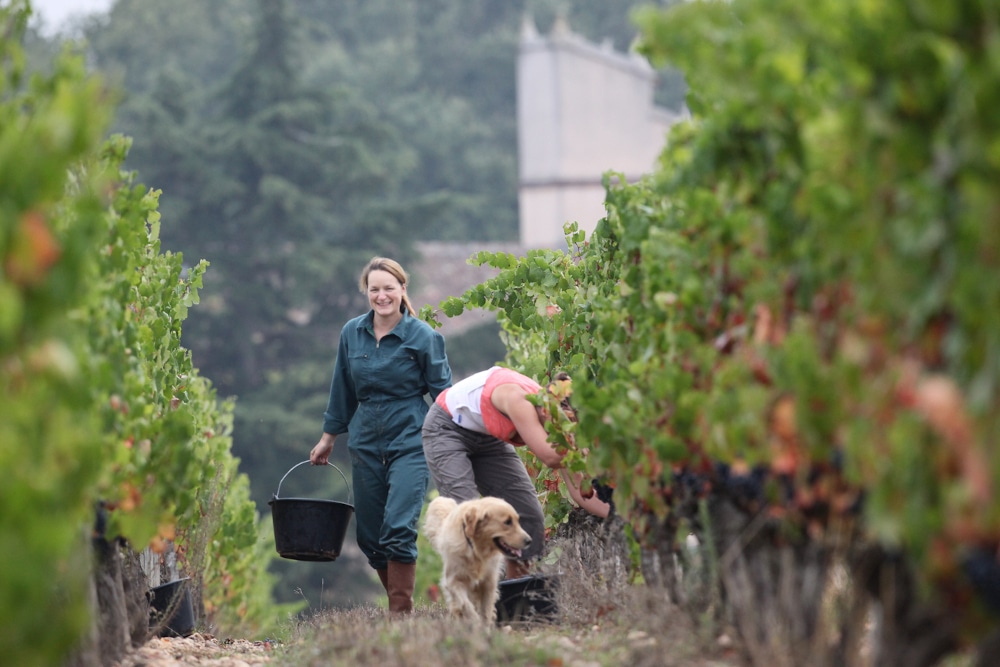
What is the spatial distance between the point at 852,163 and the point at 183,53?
50.4 metres

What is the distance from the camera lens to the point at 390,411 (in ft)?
25.7

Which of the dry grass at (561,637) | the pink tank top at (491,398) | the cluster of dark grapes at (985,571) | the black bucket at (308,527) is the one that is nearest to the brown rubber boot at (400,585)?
the black bucket at (308,527)

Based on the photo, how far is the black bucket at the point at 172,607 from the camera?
21.1 ft

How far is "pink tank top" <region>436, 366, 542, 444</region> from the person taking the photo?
277 inches

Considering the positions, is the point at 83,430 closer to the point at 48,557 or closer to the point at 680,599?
the point at 48,557

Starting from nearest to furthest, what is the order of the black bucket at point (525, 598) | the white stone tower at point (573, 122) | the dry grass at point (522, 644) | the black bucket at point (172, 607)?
the dry grass at point (522, 644)
the black bucket at point (172, 607)
the black bucket at point (525, 598)
the white stone tower at point (573, 122)

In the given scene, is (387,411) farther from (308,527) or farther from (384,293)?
(308,527)

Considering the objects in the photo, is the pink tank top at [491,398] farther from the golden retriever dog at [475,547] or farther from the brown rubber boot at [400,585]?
the brown rubber boot at [400,585]

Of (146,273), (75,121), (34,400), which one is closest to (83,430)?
(34,400)

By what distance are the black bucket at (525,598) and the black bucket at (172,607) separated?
1.66 m

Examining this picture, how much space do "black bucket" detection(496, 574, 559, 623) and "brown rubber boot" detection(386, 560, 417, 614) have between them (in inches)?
28.0

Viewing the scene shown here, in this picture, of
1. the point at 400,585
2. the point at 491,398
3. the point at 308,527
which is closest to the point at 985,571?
the point at 491,398

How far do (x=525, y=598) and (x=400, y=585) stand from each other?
933 millimetres

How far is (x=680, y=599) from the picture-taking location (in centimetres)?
475
